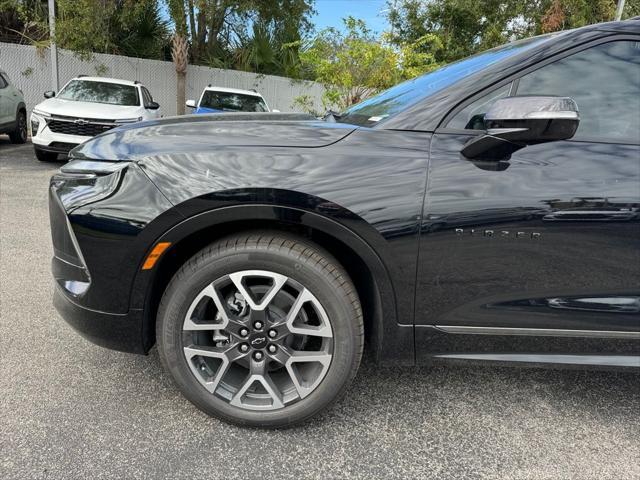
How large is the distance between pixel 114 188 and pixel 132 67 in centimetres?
1506

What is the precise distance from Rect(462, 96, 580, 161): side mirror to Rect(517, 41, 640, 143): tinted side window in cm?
20

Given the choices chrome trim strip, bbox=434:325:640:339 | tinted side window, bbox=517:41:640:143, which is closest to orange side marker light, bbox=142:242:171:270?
chrome trim strip, bbox=434:325:640:339

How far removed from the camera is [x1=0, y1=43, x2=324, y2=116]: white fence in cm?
1419

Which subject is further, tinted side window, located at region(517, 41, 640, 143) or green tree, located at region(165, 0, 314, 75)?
green tree, located at region(165, 0, 314, 75)

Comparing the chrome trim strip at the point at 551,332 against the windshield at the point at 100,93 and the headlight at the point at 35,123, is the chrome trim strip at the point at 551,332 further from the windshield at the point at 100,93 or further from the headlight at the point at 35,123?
the windshield at the point at 100,93

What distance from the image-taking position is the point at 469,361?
2.00 metres

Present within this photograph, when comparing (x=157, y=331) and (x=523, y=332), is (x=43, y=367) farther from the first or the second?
(x=523, y=332)

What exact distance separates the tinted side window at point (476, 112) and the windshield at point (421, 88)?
0.15 meters

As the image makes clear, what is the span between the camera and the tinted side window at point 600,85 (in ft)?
6.29

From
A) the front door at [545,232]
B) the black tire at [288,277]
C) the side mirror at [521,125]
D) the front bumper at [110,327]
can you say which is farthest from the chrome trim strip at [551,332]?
the front bumper at [110,327]

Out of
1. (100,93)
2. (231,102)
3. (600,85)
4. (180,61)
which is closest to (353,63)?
(231,102)

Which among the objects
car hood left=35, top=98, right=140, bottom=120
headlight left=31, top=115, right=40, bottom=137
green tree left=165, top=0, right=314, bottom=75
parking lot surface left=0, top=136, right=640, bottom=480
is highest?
green tree left=165, top=0, right=314, bottom=75

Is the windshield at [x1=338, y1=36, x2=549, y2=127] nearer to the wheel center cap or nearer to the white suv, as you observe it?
the wheel center cap

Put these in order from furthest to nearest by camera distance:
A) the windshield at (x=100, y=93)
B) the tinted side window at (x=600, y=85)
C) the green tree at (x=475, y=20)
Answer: the green tree at (x=475, y=20) → the windshield at (x=100, y=93) → the tinted side window at (x=600, y=85)
